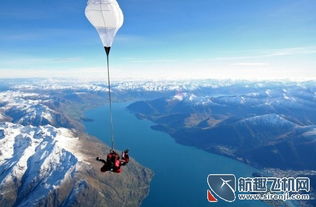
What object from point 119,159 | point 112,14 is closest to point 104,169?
point 119,159

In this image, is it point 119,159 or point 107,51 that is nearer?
point 107,51

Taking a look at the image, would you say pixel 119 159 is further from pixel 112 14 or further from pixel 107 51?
pixel 112 14

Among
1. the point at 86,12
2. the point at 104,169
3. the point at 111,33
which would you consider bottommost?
the point at 104,169

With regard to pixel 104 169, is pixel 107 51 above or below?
above
